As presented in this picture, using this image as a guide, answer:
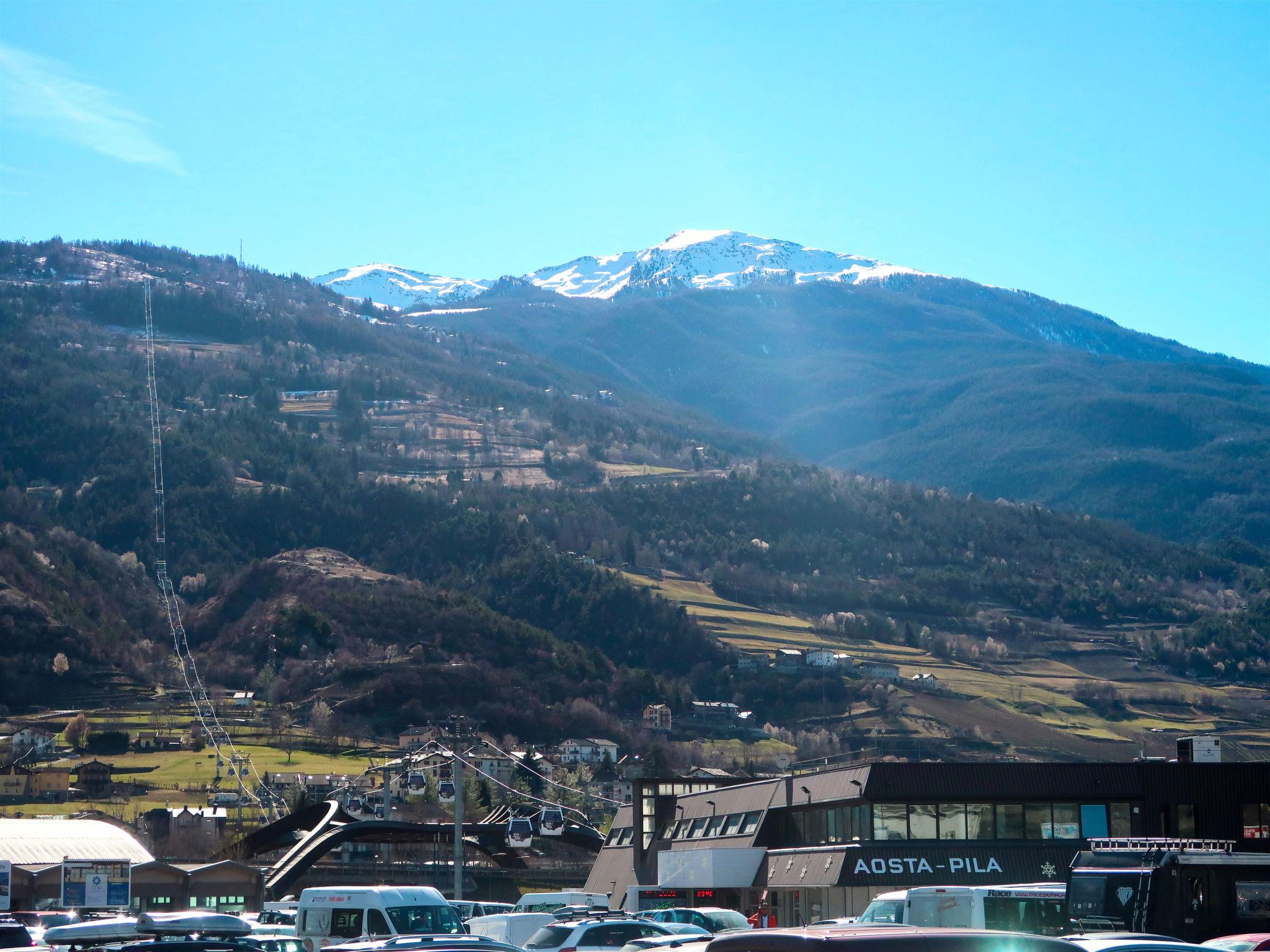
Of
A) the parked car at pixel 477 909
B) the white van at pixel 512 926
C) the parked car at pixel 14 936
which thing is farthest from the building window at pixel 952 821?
the parked car at pixel 14 936

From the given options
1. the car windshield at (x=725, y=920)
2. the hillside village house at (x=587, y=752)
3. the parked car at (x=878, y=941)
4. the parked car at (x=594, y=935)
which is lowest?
the hillside village house at (x=587, y=752)

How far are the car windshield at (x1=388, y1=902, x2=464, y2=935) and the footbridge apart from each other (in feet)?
128

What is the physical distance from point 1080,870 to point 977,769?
72.5ft

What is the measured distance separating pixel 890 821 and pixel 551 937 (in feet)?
73.2

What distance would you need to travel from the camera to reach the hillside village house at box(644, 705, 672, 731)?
496ft

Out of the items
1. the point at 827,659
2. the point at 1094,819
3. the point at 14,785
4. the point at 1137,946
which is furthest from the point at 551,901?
the point at 827,659

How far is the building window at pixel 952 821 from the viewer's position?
4850 cm

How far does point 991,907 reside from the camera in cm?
3172

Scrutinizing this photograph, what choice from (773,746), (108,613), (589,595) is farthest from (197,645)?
(773,746)

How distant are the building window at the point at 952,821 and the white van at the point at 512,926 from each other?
1813 centimetres

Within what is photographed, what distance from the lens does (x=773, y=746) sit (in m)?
139

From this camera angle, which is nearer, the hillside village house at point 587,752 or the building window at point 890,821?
the building window at point 890,821

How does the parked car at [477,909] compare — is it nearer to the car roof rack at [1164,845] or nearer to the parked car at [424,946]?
the car roof rack at [1164,845]

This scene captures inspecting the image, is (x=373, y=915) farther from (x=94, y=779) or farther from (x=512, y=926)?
(x=94, y=779)
